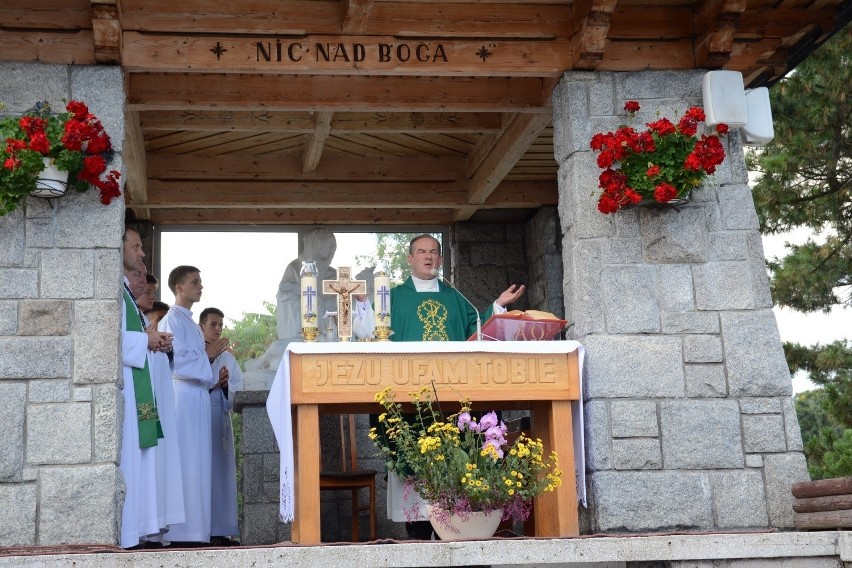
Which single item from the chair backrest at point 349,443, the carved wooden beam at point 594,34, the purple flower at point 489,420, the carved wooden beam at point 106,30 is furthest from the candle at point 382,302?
the chair backrest at point 349,443

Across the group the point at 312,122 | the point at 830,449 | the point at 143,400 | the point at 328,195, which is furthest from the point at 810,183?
the point at 143,400

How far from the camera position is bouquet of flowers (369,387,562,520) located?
5.59 meters

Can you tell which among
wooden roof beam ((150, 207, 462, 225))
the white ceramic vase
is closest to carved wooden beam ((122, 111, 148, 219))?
wooden roof beam ((150, 207, 462, 225))

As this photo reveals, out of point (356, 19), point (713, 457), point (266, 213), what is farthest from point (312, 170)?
point (713, 457)

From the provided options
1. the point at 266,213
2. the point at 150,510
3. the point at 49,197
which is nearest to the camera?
the point at 49,197

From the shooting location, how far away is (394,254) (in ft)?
33.0

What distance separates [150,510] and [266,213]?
376 cm

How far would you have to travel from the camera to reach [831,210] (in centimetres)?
973

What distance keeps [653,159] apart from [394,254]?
13.3 ft

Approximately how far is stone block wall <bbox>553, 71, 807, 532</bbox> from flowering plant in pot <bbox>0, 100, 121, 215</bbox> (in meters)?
2.45

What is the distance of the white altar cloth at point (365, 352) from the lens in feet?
18.9

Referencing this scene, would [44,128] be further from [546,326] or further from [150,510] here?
[546,326]

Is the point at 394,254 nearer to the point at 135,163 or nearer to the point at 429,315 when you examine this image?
the point at 135,163

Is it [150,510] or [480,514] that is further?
[150,510]
